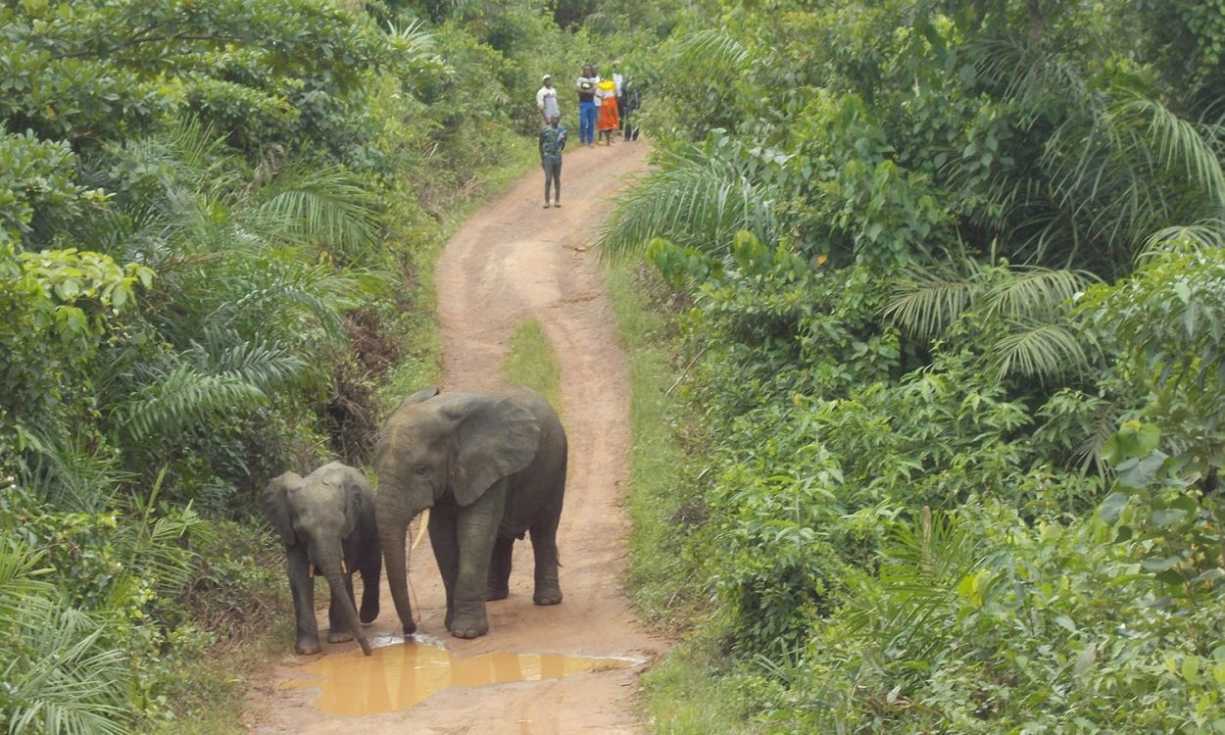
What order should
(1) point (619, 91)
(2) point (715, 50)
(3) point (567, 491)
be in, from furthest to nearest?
1. (1) point (619, 91)
2. (2) point (715, 50)
3. (3) point (567, 491)

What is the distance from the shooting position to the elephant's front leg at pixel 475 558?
12500 mm

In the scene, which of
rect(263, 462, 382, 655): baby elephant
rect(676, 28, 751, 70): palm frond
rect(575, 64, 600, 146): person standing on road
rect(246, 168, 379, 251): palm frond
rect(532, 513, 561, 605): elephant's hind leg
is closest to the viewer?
rect(263, 462, 382, 655): baby elephant

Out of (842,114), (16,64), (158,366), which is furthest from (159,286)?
(842,114)

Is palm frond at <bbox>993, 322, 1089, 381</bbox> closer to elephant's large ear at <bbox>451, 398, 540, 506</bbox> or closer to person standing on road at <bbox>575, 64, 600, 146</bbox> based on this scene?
elephant's large ear at <bbox>451, 398, 540, 506</bbox>

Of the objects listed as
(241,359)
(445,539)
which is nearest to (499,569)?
(445,539)

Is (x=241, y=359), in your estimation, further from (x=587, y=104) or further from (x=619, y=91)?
(x=619, y=91)

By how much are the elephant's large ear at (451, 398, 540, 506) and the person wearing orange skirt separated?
19546 millimetres

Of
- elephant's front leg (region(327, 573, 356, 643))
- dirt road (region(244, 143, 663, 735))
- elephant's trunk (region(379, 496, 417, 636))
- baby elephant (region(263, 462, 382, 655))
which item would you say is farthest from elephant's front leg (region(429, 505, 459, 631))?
elephant's front leg (region(327, 573, 356, 643))

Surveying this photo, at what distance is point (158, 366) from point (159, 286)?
0.80 meters

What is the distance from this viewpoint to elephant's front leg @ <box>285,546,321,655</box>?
1215 centimetres

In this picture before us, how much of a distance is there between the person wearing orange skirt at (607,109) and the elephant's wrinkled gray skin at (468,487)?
1911cm

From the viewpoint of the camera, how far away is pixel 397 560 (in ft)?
40.1

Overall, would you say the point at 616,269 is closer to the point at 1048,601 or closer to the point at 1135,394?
the point at 1135,394

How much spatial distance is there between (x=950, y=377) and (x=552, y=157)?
1567cm
